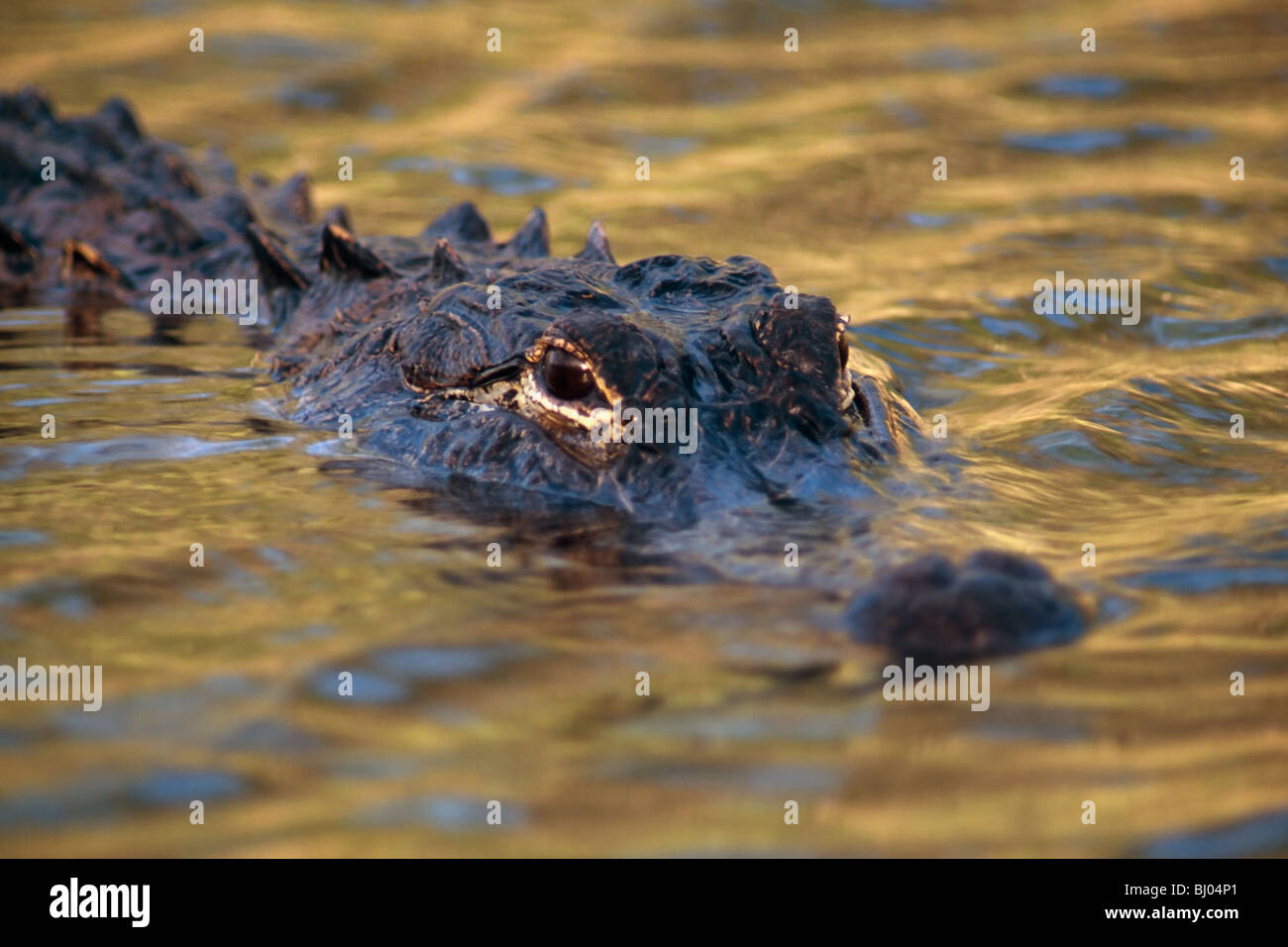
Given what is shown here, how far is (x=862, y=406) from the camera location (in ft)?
15.1

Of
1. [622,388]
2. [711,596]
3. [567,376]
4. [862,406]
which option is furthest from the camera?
[862,406]

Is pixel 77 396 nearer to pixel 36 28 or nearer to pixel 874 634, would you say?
pixel 874 634

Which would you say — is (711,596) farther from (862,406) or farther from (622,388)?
(862,406)

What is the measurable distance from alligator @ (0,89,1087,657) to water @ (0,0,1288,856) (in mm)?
158

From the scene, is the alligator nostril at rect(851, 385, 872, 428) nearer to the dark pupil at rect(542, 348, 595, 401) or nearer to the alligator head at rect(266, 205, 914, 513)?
the alligator head at rect(266, 205, 914, 513)

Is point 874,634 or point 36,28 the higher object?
point 36,28

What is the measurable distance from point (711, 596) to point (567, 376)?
1130mm

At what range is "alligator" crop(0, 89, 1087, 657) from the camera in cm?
306

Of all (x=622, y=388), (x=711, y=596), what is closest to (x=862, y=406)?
(x=622, y=388)

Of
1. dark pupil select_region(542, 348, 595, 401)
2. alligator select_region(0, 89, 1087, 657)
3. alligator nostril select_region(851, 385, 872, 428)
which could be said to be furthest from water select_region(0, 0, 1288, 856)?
dark pupil select_region(542, 348, 595, 401)

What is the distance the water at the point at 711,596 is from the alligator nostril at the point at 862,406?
362 millimetres

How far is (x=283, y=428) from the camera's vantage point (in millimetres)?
5062

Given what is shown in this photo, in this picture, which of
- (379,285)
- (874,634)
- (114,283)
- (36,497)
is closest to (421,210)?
(114,283)
